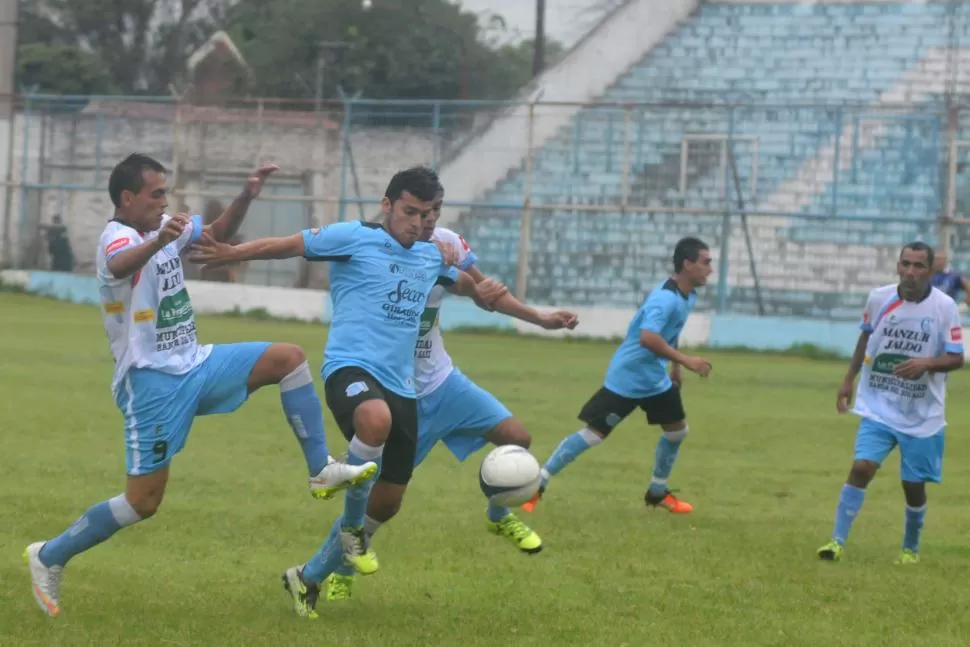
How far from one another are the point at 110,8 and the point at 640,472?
42.4 metres

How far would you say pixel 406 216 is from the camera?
7.57 meters

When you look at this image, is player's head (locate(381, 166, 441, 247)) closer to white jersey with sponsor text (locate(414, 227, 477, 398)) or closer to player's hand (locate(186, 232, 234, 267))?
white jersey with sponsor text (locate(414, 227, 477, 398))

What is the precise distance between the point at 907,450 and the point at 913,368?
53cm

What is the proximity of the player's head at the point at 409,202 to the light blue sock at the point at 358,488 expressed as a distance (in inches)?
41.6

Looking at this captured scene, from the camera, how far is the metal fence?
90.3 ft

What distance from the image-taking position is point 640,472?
13.1m

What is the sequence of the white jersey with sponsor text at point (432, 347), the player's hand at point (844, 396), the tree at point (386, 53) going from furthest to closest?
the tree at point (386, 53)
the player's hand at point (844, 396)
the white jersey with sponsor text at point (432, 347)

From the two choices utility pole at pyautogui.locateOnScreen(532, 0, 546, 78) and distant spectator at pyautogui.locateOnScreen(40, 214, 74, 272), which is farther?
utility pole at pyautogui.locateOnScreen(532, 0, 546, 78)

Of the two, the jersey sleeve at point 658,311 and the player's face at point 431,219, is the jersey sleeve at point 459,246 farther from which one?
the jersey sleeve at point 658,311

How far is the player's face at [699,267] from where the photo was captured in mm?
11438

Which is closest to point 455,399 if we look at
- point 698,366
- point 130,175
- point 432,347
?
point 432,347

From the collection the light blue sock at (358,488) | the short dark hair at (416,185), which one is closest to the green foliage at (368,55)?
the short dark hair at (416,185)

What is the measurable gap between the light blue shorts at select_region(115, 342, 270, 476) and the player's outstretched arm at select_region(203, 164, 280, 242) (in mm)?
624

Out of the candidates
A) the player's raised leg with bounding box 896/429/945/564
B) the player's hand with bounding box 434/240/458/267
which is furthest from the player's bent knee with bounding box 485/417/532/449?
the player's raised leg with bounding box 896/429/945/564
